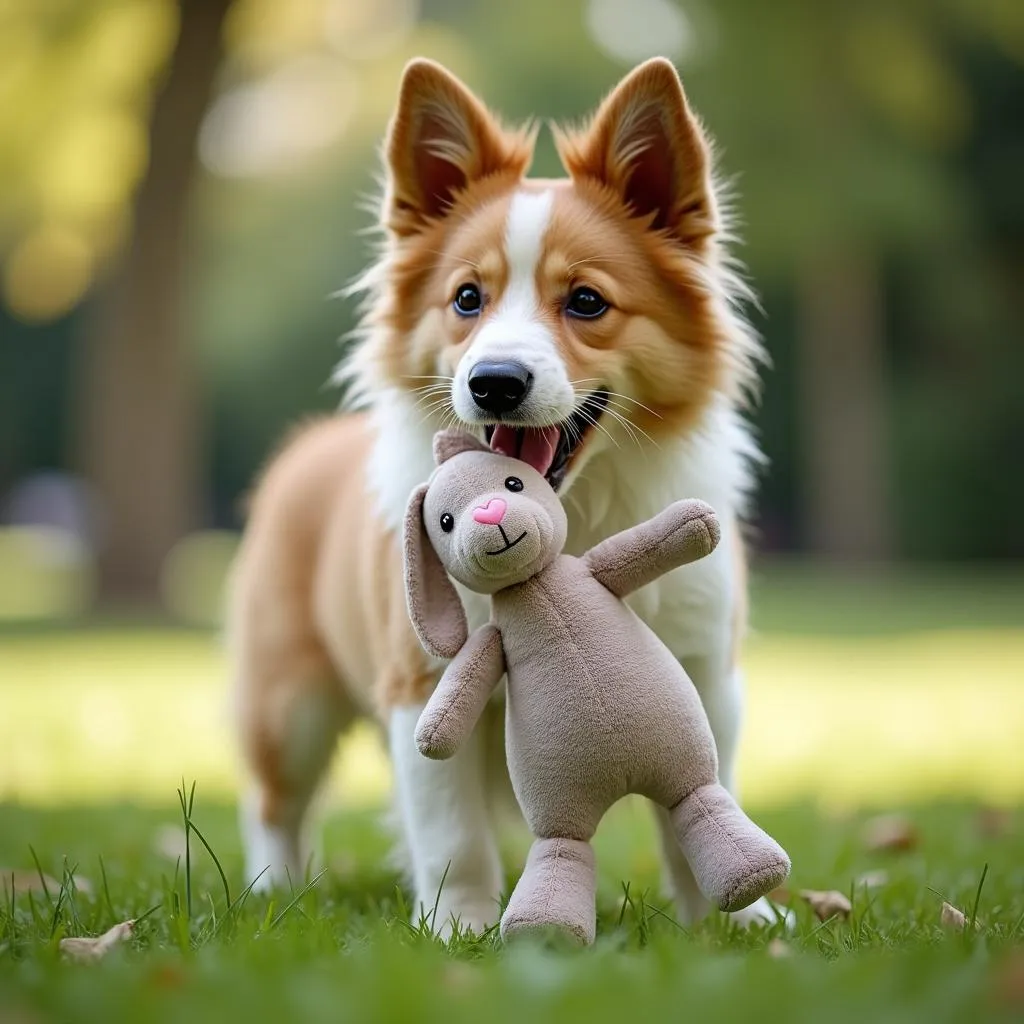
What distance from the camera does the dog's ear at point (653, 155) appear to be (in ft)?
11.8

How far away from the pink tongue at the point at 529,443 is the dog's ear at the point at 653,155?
2.70ft

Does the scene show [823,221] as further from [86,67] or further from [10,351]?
[10,351]

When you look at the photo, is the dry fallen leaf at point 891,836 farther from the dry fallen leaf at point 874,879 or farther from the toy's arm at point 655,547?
the toy's arm at point 655,547

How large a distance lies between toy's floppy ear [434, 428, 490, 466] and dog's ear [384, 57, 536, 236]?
104cm

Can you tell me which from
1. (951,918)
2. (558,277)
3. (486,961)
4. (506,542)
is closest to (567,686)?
(506,542)

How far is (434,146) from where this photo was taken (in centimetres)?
392

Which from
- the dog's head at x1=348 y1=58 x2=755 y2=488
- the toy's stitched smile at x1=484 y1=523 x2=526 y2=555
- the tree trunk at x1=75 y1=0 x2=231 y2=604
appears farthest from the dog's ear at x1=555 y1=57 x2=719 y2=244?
the tree trunk at x1=75 y1=0 x2=231 y2=604

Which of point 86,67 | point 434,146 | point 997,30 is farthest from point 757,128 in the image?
point 434,146

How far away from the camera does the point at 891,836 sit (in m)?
4.69

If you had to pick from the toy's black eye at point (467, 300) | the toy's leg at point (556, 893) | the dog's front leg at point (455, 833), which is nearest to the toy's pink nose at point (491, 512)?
the toy's leg at point (556, 893)

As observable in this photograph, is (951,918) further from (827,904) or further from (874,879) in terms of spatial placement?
(874,879)

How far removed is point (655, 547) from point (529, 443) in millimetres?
553

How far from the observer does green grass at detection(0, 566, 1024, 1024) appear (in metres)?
2.06

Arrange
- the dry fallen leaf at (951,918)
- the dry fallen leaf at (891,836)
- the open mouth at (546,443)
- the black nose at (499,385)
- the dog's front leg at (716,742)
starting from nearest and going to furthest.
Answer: the dry fallen leaf at (951,918) → the black nose at (499,385) → the open mouth at (546,443) → the dog's front leg at (716,742) → the dry fallen leaf at (891,836)
